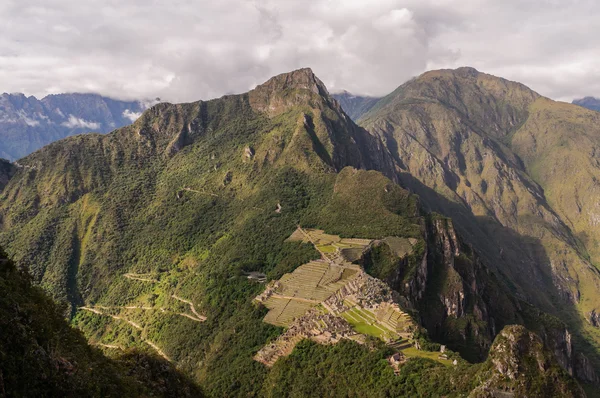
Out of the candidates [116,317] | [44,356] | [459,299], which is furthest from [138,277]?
[44,356]

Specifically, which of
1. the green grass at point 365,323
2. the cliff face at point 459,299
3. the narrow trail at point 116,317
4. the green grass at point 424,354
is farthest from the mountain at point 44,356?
the narrow trail at point 116,317

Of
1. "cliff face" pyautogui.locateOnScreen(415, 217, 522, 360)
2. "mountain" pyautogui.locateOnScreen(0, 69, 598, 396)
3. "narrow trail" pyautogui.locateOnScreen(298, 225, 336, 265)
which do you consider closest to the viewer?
"mountain" pyautogui.locateOnScreen(0, 69, 598, 396)

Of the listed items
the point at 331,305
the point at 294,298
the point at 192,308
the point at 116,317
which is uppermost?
the point at 331,305

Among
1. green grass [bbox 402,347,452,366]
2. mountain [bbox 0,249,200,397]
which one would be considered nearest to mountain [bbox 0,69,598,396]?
green grass [bbox 402,347,452,366]

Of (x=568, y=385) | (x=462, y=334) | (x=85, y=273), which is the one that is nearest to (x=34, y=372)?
(x=568, y=385)

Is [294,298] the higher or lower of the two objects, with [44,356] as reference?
lower

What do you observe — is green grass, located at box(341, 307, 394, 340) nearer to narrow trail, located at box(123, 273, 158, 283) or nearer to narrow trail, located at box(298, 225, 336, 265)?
narrow trail, located at box(298, 225, 336, 265)

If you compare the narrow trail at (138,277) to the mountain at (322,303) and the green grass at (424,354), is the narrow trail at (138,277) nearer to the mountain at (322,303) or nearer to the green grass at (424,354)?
the mountain at (322,303)

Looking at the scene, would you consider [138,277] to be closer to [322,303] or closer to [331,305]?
[322,303]
